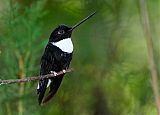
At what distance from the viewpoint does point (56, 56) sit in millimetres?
1202

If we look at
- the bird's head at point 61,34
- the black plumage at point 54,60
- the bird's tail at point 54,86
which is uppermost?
the bird's head at point 61,34

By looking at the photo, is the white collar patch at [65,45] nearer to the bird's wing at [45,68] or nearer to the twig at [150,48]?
the bird's wing at [45,68]

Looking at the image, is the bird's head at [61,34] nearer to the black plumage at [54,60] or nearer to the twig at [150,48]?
the black plumage at [54,60]

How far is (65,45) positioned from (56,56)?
39 mm

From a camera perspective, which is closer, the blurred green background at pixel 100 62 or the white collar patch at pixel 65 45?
the white collar patch at pixel 65 45

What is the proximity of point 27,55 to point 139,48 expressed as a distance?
Answer: 2.25ft

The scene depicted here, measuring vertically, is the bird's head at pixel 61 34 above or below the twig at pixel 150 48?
above

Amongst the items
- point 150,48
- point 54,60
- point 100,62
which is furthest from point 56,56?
point 100,62

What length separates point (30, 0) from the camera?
75.5 inches

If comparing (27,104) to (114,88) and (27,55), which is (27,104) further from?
(114,88)

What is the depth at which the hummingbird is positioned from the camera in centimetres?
111

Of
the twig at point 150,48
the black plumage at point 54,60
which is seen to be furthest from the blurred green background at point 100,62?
the twig at point 150,48

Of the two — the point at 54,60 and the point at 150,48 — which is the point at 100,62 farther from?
the point at 150,48

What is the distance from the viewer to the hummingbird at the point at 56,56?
111cm
